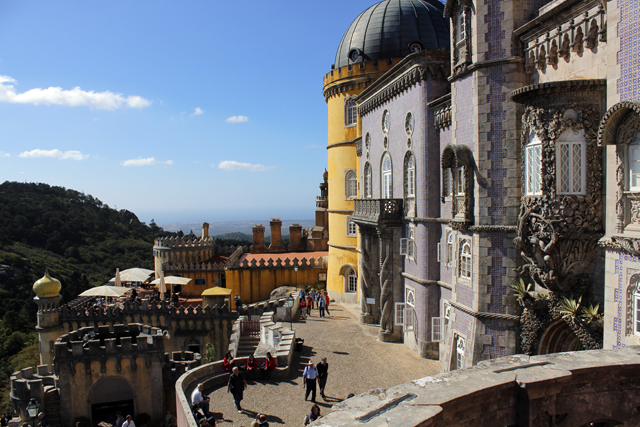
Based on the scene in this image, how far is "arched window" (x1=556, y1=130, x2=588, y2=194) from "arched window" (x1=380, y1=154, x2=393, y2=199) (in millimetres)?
12570

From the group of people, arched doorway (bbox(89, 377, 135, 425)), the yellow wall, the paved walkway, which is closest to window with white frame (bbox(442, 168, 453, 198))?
the paved walkway

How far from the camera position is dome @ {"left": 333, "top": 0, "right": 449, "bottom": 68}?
94.6 feet

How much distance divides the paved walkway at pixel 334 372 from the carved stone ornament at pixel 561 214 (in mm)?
7193

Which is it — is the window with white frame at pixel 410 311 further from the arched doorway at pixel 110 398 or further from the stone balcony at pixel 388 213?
the arched doorway at pixel 110 398

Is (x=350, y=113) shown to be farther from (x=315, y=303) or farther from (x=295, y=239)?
(x=295, y=239)

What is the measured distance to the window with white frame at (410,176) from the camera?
20.6m

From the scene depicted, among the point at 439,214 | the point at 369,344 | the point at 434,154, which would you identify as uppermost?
the point at 434,154

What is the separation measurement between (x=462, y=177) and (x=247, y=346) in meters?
13.6

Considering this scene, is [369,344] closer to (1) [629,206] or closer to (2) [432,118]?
(2) [432,118]

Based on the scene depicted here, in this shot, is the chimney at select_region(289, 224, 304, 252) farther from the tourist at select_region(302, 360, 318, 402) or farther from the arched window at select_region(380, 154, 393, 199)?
the tourist at select_region(302, 360, 318, 402)

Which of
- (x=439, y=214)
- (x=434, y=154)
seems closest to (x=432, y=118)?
(x=434, y=154)

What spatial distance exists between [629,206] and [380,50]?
21.9 meters

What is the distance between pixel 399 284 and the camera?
2219cm

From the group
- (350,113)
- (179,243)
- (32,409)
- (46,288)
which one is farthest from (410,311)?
(179,243)
